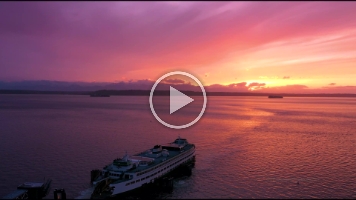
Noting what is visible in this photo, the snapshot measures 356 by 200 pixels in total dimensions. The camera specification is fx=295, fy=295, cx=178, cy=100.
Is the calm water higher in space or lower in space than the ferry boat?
lower

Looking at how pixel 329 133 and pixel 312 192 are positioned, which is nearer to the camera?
pixel 312 192

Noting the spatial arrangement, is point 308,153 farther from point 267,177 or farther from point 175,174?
point 175,174

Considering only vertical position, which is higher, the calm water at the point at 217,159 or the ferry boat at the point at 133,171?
the ferry boat at the point at 133,171

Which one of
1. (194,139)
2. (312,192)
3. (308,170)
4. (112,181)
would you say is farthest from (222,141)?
(112,181)

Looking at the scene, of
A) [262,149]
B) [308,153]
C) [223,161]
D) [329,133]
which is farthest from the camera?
[329,133]

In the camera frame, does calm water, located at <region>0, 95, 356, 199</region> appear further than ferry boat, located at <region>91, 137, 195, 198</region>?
Yes

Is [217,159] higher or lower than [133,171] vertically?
lower

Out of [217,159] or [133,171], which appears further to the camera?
[217,159]

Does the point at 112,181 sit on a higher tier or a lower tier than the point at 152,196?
higher
